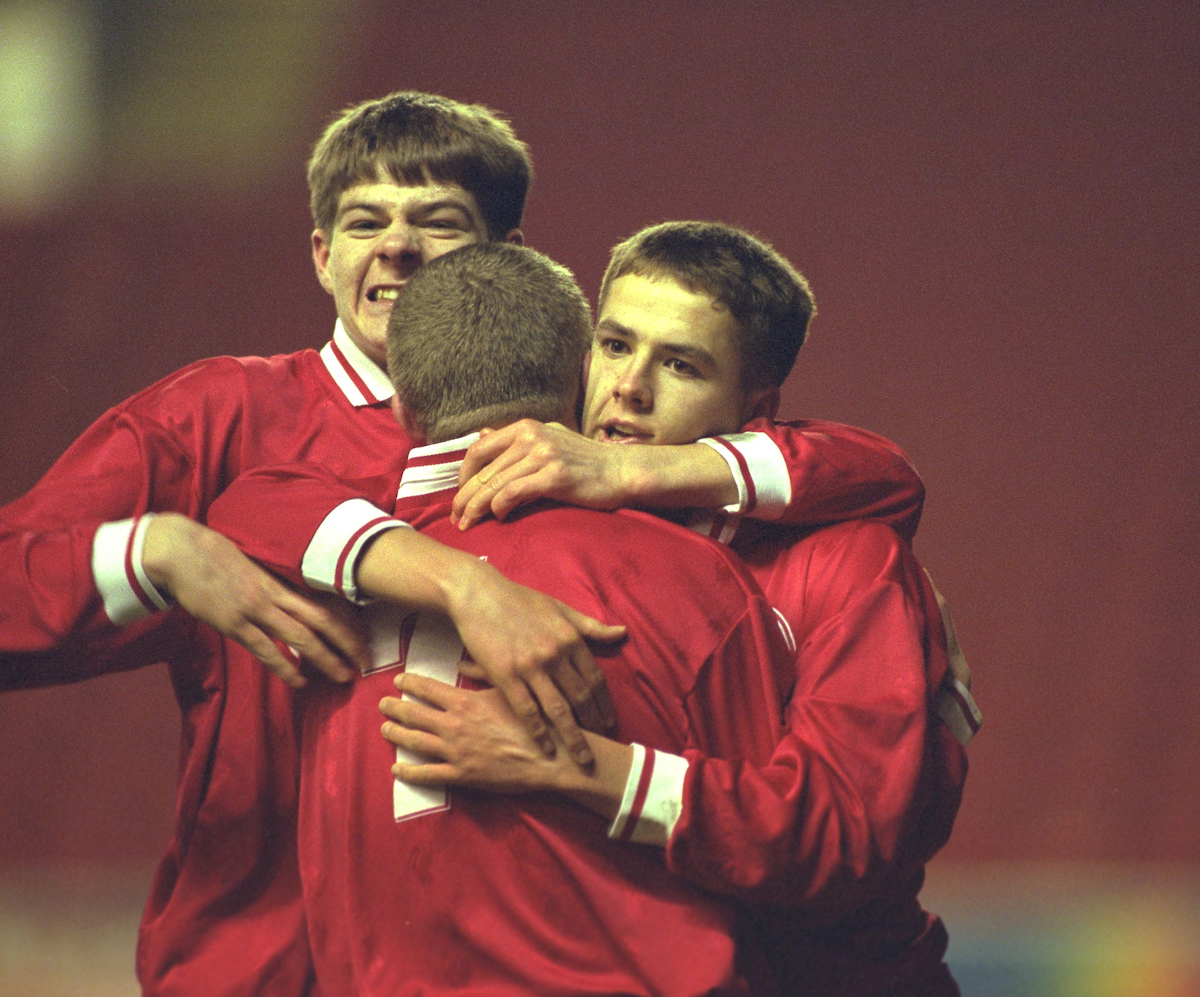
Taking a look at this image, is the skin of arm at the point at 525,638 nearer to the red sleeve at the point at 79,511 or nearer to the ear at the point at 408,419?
the ear at the point at 408,419

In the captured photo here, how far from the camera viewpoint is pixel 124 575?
1.38 m

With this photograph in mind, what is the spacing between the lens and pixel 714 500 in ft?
4.50

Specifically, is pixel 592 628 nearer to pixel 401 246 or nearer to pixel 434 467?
pixel 434 467

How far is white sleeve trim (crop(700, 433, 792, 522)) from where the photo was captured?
1386 mm

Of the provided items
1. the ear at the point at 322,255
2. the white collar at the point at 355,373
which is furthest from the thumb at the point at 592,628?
the ear at the point at 322,255

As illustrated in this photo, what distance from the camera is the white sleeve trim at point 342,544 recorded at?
119cm

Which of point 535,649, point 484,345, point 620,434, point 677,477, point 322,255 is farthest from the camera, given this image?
point 322,255

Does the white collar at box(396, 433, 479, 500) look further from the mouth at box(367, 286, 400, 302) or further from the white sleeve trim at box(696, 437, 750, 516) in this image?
the mouth at box(367, 286, 400, 302)

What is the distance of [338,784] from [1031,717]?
2.83 metres

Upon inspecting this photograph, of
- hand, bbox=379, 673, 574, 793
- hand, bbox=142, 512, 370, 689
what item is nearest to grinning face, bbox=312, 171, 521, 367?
hand, bbox=142, 512, 370, 689

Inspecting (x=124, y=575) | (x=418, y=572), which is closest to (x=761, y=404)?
(x=418, y=572)

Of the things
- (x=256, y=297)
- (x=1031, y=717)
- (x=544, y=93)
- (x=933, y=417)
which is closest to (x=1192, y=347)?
(x=933, y=417)

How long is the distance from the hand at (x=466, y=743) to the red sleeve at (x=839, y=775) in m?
0.13

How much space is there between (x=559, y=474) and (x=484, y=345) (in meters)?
0.14
